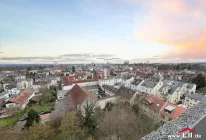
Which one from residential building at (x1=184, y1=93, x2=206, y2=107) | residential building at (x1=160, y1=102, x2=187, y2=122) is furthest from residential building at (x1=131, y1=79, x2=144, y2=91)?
residential building at (x1=160, y1=102, x2=187, y2=122)

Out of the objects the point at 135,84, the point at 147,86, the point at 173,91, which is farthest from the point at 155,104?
the point at 135,84

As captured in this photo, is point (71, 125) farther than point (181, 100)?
No

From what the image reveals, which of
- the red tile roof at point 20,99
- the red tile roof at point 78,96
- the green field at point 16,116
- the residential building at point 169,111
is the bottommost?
the green field at point 16,116

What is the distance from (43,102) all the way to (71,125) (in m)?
16.7

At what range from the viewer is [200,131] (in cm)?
626

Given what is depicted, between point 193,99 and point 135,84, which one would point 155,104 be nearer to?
point 193,99

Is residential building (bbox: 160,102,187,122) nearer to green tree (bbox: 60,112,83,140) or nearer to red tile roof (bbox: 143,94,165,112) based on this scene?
red tile roof (bbox: 143,94,165,112)

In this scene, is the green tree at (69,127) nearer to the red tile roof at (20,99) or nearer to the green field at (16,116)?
the green field at (16,116)

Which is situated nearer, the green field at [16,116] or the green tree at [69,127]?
the green tree at [69,127]

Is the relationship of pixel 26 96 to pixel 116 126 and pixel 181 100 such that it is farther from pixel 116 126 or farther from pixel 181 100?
pixel 181 100

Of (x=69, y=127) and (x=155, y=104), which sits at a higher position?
(x=69, y=127)

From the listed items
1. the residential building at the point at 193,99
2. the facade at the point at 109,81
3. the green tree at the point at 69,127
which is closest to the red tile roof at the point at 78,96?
the green tree at the point at 69,127

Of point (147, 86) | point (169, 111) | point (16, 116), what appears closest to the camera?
point (169, 111)

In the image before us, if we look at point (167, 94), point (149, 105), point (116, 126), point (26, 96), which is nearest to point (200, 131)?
point (116, 126)
